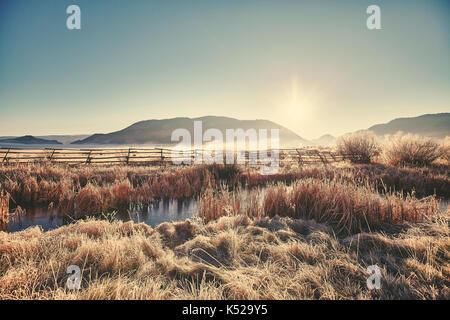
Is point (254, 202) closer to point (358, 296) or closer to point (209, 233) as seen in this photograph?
point (209, 233)

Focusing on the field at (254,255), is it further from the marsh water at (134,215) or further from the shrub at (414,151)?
the shrub at (414,151)

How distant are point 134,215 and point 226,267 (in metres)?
4.33

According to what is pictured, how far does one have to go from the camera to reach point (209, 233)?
4121 millimetres

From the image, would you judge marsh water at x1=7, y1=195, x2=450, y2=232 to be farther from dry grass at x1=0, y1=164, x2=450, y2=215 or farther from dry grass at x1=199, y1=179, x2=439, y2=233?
dry grass at x1=199, y1=179, x2=439, y2=233

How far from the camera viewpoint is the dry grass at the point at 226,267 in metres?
2.16

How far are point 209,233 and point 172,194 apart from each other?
465 cm

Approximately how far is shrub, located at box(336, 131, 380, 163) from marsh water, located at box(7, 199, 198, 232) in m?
15.5

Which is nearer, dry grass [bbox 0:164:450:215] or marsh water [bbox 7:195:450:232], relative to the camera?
marsh water [bbox 7:195:450:232]

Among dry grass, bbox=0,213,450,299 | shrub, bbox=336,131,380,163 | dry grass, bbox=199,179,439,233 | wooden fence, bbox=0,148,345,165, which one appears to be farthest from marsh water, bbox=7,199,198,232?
shrub, bbox=336,131,380,163

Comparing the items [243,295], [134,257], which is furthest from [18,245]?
[243,295]

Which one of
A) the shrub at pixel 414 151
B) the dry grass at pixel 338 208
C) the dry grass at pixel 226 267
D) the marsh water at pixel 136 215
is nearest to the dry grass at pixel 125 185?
the marsh water at pixel 136 215

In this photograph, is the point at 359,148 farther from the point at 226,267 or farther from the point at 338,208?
the point at 226,267

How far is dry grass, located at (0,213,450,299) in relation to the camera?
2.16m

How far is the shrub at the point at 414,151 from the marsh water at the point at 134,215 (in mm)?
15532
